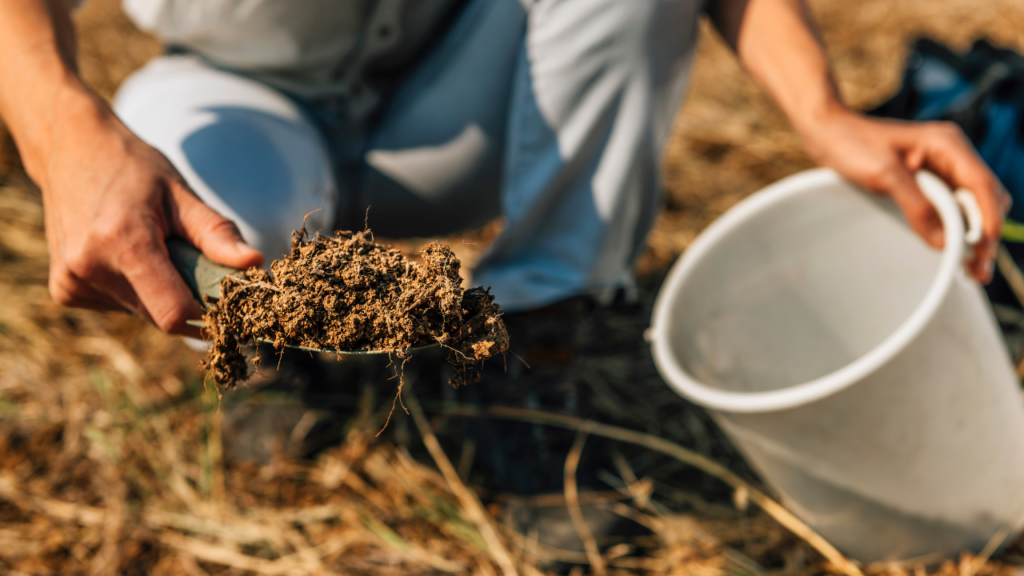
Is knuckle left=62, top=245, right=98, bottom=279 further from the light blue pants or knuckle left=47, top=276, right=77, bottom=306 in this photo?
the light blue pants

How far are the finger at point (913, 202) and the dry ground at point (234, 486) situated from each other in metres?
0.47

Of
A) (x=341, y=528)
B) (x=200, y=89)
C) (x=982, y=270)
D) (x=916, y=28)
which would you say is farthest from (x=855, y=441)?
(x=916, y=28)

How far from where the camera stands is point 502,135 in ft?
3.49

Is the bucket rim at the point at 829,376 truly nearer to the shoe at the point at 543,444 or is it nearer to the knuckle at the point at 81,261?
the shoe at the point at 543,444

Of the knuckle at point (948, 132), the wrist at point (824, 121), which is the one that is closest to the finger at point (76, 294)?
the wrist at point (824, 121)

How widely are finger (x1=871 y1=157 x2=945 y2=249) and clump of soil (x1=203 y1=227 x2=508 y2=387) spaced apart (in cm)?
63

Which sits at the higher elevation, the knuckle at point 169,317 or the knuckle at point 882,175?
the knuckle at point 169,317

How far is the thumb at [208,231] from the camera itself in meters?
0.60

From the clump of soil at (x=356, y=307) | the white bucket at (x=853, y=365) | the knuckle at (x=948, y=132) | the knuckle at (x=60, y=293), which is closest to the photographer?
the clump of soil at (x=356, y=307)

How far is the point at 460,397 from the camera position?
4.15 feet

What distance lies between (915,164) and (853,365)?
1.09 ft

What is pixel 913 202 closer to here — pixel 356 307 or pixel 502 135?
pixel 502 135

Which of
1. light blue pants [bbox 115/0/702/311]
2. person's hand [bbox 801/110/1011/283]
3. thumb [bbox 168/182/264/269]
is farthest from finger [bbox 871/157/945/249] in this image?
thumb [bbox 168/182/264/269]

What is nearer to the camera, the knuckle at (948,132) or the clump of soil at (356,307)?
the clump of soil at (356,307)
